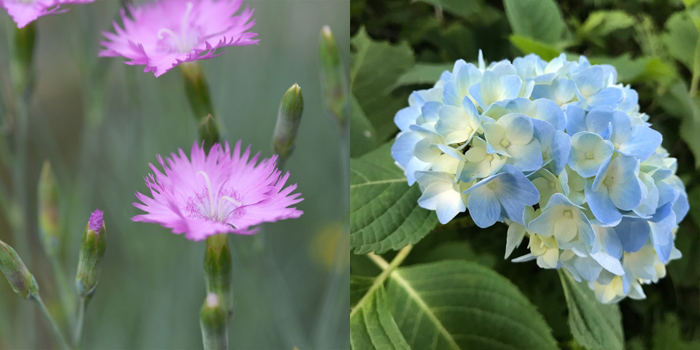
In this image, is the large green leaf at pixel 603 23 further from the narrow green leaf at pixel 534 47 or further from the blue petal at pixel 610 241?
the blue petal at pixel 610 241

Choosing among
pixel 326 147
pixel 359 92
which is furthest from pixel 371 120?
pixel 326 147

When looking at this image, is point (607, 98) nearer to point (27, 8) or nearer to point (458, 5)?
point (458, 5)

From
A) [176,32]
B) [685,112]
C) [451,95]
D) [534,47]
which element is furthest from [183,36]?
[685,112]

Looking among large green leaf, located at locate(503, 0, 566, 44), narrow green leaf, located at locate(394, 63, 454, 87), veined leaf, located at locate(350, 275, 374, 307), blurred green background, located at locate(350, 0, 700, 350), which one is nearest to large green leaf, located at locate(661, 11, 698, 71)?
blurred green background, located at locate(350, 0, 700, 350)

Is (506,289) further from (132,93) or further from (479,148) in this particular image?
(132,93)

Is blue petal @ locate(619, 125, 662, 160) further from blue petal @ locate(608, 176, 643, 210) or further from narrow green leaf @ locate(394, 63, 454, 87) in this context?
narrow green leaf @ locate(394, 63, 454, 87)

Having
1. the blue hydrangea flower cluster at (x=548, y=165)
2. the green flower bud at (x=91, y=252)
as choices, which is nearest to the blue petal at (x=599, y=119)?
the blue hydrangea flower cluster at (x=548, y=165)
